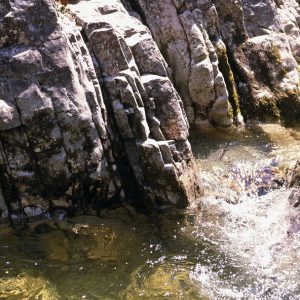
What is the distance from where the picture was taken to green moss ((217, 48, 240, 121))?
43.2ft

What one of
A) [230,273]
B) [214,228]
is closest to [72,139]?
[214,228]

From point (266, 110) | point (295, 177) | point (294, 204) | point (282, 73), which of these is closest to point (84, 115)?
point (294, 204)

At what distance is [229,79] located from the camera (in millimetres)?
13203

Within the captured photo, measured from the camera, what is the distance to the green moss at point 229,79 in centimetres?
1316

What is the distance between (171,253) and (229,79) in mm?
6314

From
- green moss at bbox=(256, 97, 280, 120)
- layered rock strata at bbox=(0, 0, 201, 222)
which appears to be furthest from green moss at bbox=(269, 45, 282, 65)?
layered rock strata at bbox=(0, 0, 201, 222)

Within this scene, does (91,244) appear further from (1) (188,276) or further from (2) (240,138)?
(2) (240,138)

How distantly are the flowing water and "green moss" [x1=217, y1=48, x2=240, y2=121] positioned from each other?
2907 millimetres

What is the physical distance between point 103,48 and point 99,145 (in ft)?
6.91

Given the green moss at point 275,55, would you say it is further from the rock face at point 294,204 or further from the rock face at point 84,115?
the rock face at point 294,204

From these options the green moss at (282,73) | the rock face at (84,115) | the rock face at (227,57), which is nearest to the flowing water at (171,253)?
the rock face at (84,115)

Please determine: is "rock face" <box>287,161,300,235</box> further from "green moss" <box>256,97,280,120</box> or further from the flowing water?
"green moss" <box>256,97,280,120</box>

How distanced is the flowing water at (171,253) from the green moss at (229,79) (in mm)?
2907

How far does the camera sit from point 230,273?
7.93 metres
